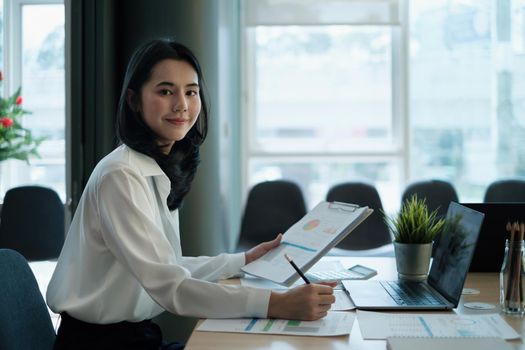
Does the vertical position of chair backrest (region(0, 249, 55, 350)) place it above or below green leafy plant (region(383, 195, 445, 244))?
below

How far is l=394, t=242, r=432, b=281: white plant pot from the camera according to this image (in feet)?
6.61

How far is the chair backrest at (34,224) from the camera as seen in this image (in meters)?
3.36

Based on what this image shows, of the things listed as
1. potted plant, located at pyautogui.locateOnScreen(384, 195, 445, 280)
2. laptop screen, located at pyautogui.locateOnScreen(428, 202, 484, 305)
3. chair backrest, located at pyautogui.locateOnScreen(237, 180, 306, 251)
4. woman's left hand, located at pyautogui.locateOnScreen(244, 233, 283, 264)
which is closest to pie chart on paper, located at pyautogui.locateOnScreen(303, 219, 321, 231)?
woman's left hand, located at pyautogui.locateOnScreen(244, 233, 283, 264)

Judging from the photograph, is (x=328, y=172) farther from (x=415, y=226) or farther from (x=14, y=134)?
(x=415, y=226)

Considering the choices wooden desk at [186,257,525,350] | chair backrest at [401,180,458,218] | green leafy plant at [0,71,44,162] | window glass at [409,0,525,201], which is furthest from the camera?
window glass at [409,0,525,201]

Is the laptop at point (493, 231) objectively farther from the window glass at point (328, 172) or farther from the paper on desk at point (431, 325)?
the window glass at point (328, 172)

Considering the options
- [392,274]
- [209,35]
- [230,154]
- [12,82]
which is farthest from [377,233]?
[12,82]

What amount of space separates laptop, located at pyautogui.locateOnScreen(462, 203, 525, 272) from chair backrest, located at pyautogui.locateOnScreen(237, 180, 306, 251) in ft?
6.39

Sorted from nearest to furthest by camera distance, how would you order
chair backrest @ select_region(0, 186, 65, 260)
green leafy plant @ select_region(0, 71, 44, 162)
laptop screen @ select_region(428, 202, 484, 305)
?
1. laptop screen @ select_region(428, 202, 484, 305)
2. chair backrest @ select_region(0, 186, 65, 260)
3. green leafy plant @ select_region(0, 71, 44, 162)

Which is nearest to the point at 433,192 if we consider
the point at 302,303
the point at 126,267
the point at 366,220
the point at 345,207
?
the point at 366,220

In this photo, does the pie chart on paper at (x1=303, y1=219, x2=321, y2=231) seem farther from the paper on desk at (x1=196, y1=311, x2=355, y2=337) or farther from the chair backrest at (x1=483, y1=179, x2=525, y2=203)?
the chair backrest at (x1=483, y1=179, x2=525, y2=203)

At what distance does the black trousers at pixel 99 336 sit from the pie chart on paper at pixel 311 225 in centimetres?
59

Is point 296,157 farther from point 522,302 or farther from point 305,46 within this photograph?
point 522,302

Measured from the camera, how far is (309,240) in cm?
192
